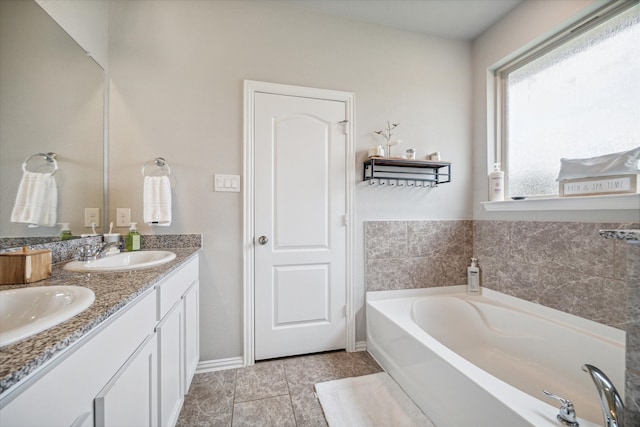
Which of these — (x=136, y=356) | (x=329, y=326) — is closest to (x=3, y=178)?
(x=136, y=356)

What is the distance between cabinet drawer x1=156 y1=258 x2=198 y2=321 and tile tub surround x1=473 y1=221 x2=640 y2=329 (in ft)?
7.10

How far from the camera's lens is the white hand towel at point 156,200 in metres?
1.51

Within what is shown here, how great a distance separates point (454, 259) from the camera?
7.05 feet

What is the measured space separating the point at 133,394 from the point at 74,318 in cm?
39

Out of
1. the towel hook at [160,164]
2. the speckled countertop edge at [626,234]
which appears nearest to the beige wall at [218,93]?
the towel hook at [160,164]

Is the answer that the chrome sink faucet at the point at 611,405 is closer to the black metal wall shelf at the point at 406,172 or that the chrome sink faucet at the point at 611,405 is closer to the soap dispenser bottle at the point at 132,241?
the black metal wall shelf at the point at 406,172

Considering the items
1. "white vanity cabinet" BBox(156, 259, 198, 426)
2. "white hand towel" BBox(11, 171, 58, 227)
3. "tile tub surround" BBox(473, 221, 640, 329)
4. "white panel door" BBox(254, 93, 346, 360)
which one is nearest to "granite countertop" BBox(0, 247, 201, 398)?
"white vanity cabinet" BBox(156, 259, 198, 426)

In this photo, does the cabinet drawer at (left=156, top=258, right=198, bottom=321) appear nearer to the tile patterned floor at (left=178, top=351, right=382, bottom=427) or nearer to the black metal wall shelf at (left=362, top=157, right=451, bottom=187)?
the tile patterned floor at (left=178, top=351, right=382, bottom=427)

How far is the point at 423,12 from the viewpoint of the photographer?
74.5 inches

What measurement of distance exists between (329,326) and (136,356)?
4.40 feet

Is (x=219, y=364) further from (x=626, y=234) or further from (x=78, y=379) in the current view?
(x=626, y=234)

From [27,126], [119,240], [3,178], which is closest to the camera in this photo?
[3,178]

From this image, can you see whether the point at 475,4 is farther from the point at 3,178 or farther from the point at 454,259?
the point at 3,178

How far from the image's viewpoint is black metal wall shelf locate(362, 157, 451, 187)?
1.89 metres
